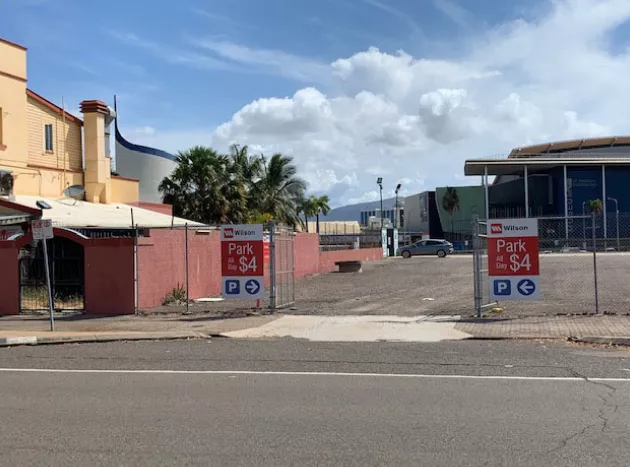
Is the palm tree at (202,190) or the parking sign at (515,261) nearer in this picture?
the parking sign at (515,261)

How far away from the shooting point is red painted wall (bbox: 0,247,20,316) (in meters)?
17.6

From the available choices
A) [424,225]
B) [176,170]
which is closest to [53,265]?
[176,170]

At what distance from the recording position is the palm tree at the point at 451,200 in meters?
84.8

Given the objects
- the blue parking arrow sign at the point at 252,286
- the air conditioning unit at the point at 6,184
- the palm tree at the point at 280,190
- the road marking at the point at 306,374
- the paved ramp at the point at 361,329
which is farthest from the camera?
the palm tree at the point at 280,190

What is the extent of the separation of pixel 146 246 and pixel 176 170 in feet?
70.0

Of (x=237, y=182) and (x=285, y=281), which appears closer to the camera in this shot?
(x=285, y=281)

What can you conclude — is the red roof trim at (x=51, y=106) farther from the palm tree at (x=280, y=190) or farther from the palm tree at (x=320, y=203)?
the palm tree at (x=320, y=203)

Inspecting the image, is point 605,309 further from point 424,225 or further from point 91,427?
point 424,225

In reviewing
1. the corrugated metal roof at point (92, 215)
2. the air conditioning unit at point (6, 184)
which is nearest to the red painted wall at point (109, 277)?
the corrugated metal roof at point (92, 215)

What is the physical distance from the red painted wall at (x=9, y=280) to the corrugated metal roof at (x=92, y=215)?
2897 mm

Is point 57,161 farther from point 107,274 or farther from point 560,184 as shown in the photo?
point 560,184

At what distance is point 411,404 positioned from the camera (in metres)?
7.02

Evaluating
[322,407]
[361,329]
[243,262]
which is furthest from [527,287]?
[322,407]

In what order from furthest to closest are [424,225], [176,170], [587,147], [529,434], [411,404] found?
[424,225]
[587,147]
[176,170]
[411,404]
[529,434]
